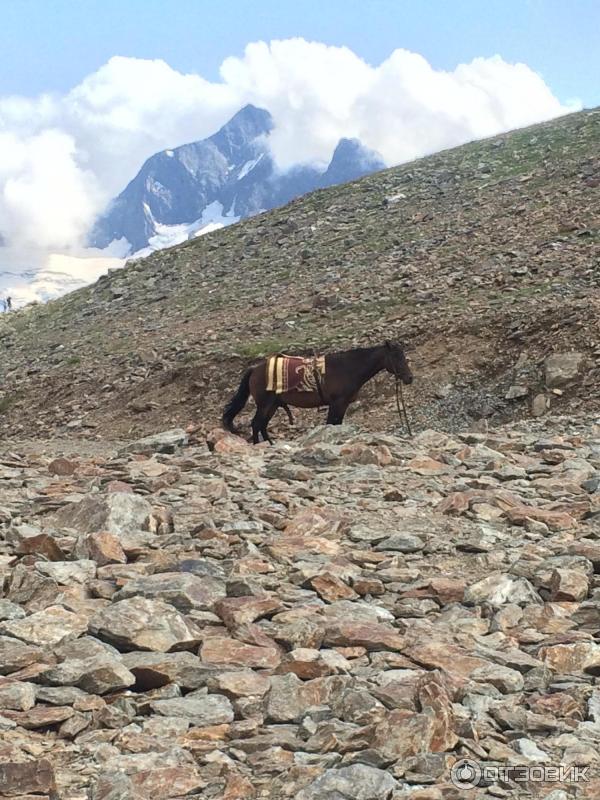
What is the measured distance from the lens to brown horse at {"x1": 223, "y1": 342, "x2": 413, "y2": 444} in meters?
14.2

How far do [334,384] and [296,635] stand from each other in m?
9.70

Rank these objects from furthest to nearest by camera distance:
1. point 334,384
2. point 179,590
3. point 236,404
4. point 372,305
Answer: point 372,305 < point 236,404 < point 334,384 < point 179,590

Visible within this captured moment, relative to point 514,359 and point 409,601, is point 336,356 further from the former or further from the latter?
point 409,601

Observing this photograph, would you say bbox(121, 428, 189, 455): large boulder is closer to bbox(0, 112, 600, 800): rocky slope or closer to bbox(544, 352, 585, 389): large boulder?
bbox(0, 112, 600, 800): rocky slope

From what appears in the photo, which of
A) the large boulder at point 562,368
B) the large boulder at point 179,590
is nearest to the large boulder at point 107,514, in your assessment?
the large boulder at point 179,590

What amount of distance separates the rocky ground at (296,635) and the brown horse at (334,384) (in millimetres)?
5171

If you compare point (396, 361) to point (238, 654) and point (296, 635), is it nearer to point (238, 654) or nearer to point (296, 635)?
point (296, 635)

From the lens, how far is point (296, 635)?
4.68 meters

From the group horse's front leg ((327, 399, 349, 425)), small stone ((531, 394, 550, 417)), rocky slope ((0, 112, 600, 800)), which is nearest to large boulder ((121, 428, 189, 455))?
rocky slope ((0, 112, 600, 800))

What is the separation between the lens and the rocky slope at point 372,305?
58.5 ft

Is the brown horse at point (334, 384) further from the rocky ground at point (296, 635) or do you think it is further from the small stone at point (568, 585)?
the small stone at point (568, 585)

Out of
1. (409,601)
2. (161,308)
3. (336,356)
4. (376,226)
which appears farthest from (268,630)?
(376,226)

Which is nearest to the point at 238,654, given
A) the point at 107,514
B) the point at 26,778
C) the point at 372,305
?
the point at 26,778
